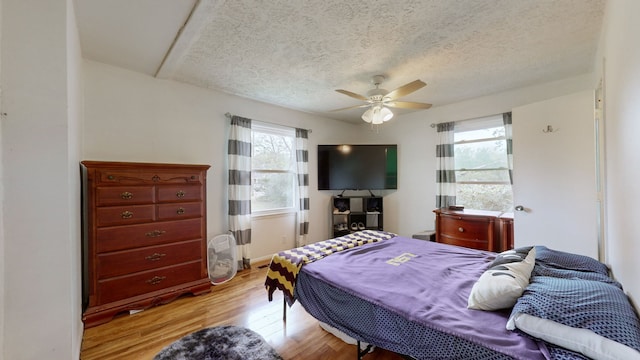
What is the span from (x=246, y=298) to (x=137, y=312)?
0.97 m

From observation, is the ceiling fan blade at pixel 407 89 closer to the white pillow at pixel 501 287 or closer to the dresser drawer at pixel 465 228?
the white pillow at pixel 501 287

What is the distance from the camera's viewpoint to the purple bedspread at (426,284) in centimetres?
103

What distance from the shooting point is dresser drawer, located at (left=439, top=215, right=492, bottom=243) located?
2902mm

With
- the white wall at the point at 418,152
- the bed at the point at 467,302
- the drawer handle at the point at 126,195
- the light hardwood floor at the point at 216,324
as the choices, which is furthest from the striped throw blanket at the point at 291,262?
the white wall at the point at 418,152

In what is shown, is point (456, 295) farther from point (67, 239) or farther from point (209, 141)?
point (209, 141)

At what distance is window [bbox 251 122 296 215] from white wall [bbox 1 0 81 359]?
2.34 m

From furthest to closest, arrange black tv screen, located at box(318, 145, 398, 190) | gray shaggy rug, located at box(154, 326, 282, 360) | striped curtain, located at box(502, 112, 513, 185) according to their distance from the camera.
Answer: black tv screen, located at box(318, 145, 398, 190)
striped curtain, located at box(502, 112, 513, 185)
gray shaggy rug, located at box(154, 326, 282, 360)

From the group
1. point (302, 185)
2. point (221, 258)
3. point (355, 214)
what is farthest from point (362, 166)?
point (221, 258)

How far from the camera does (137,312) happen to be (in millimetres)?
2203

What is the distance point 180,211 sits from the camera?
2.49 m

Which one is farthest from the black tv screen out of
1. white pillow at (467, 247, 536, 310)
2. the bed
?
white pillow at (467, 247, 536, 310)

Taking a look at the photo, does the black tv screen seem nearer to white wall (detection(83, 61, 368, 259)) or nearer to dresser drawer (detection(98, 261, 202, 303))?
white wall (detection(83, 61, 368, 259))

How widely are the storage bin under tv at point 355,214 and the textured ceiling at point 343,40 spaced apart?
2.11 metres

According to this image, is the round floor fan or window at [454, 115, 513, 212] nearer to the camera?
the round floor fan
